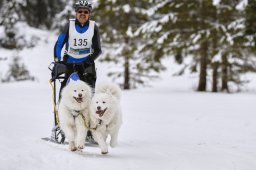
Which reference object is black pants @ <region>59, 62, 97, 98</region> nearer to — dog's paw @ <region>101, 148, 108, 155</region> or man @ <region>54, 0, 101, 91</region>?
man @ <region>54, 0, 101, 91</region>

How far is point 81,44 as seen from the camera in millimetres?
6832

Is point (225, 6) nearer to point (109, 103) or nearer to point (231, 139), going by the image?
point (231, 139)

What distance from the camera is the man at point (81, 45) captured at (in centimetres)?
676

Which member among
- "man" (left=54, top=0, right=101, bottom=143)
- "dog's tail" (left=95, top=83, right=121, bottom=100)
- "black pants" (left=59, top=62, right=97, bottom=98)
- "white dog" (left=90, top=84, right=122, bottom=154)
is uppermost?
"man" (left=54, top=0, right=101, bottom=143)

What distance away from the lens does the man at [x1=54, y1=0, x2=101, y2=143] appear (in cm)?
676

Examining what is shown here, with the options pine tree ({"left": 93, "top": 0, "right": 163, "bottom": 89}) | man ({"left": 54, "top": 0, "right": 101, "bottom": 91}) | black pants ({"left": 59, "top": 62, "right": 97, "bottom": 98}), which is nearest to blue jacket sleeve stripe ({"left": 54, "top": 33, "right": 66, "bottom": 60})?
man ({"left": 54, "top": 0, "right": 101, "bottom": 91})

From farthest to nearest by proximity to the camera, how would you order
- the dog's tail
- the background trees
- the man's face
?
the background trees → the man's face → the dog's tail

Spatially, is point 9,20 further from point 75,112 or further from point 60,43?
point 75,112

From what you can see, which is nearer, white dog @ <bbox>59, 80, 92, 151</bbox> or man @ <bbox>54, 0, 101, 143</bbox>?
white dog @ <bbox>59, 80, 92, 151</bbox>

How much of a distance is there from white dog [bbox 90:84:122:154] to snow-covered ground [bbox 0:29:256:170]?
294 millimetres

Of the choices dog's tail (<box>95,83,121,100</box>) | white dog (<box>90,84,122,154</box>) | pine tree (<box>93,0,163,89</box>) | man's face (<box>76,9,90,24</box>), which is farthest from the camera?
pine tree (<box>93,0,163,89</box>)

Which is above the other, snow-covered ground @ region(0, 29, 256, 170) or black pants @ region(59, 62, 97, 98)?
black pants @ region(59, 62, 97, 98)

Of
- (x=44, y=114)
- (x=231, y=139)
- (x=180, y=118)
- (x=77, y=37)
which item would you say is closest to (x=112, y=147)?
(x=77, y=37)

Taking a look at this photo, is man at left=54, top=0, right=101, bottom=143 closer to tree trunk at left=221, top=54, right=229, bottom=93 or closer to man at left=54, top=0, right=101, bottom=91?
man at left=54, top=0, right=101, bottom=91
